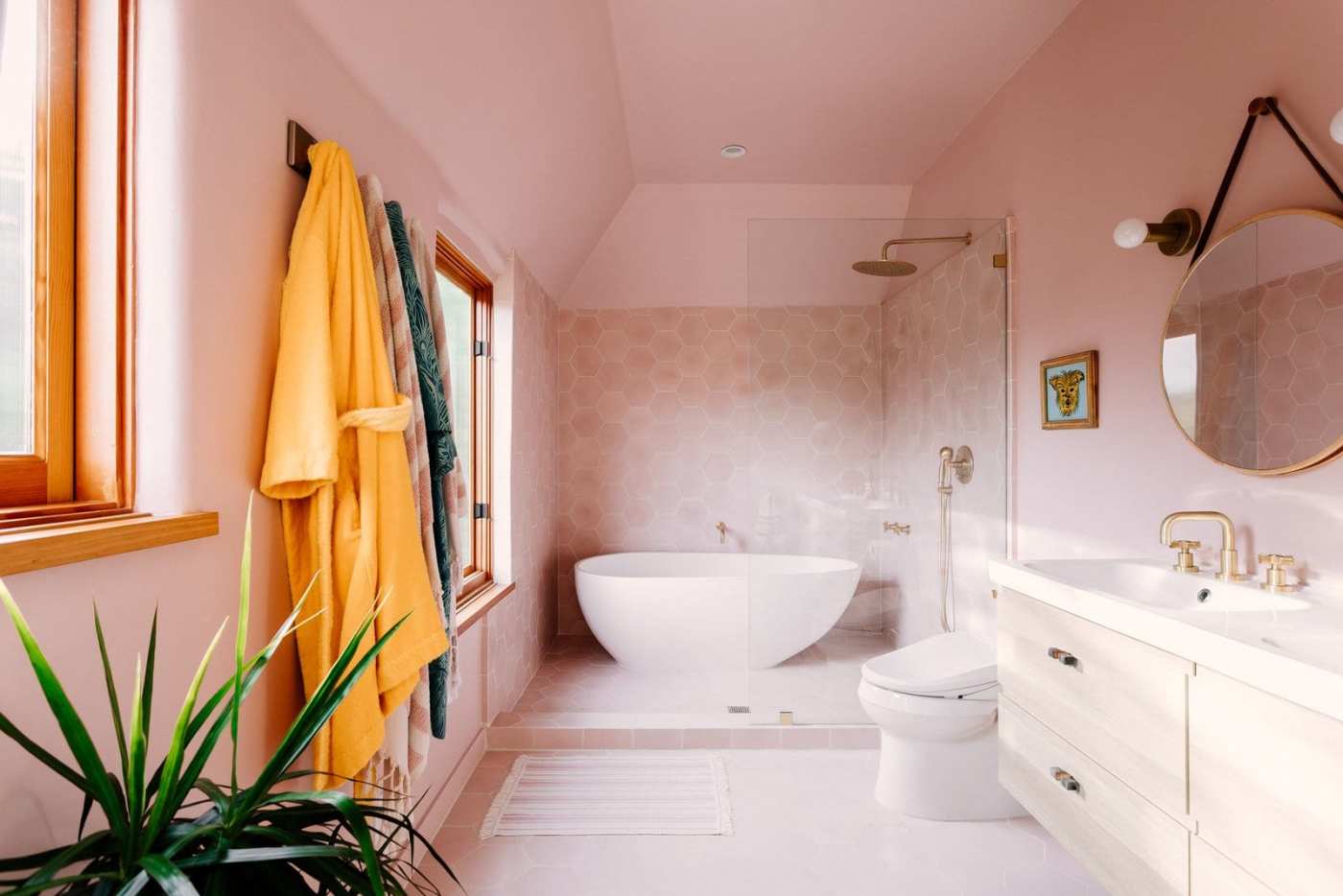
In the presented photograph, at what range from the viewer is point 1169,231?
1.91m

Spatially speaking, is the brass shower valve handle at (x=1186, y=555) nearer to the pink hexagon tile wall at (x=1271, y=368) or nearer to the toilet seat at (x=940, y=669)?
the pink hexagon tile wall at (x=1271, y=368)

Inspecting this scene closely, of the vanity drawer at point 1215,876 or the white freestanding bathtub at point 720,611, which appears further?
the white freestanding bathtub at point 720,611

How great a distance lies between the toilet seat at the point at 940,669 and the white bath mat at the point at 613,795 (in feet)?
2.29

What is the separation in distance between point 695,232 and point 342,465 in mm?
3034

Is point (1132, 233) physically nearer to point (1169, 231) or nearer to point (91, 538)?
point (1169, 231)

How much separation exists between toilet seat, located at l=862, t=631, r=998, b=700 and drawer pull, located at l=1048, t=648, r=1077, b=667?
77 centimetres

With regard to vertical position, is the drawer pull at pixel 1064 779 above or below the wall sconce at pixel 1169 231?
below

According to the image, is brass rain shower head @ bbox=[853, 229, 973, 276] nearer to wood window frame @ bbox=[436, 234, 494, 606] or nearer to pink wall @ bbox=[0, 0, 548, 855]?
wood window frame @ bbox=[436, 234, 494, 606]

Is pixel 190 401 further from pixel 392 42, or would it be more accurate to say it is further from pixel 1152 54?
pixel 1152 54

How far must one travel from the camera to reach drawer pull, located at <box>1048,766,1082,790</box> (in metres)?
1.56

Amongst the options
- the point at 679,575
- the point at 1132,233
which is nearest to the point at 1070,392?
the point at 1132,233

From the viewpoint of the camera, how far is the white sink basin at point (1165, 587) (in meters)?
1.52

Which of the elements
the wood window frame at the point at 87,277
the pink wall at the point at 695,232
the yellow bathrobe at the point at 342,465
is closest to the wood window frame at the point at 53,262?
the wood window frame at the point at 87,277

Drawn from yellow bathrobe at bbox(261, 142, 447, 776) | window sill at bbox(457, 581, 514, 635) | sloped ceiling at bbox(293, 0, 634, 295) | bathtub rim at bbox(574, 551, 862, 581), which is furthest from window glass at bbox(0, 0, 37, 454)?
bathtub rim at bbox(574, 551, 862, 581)
